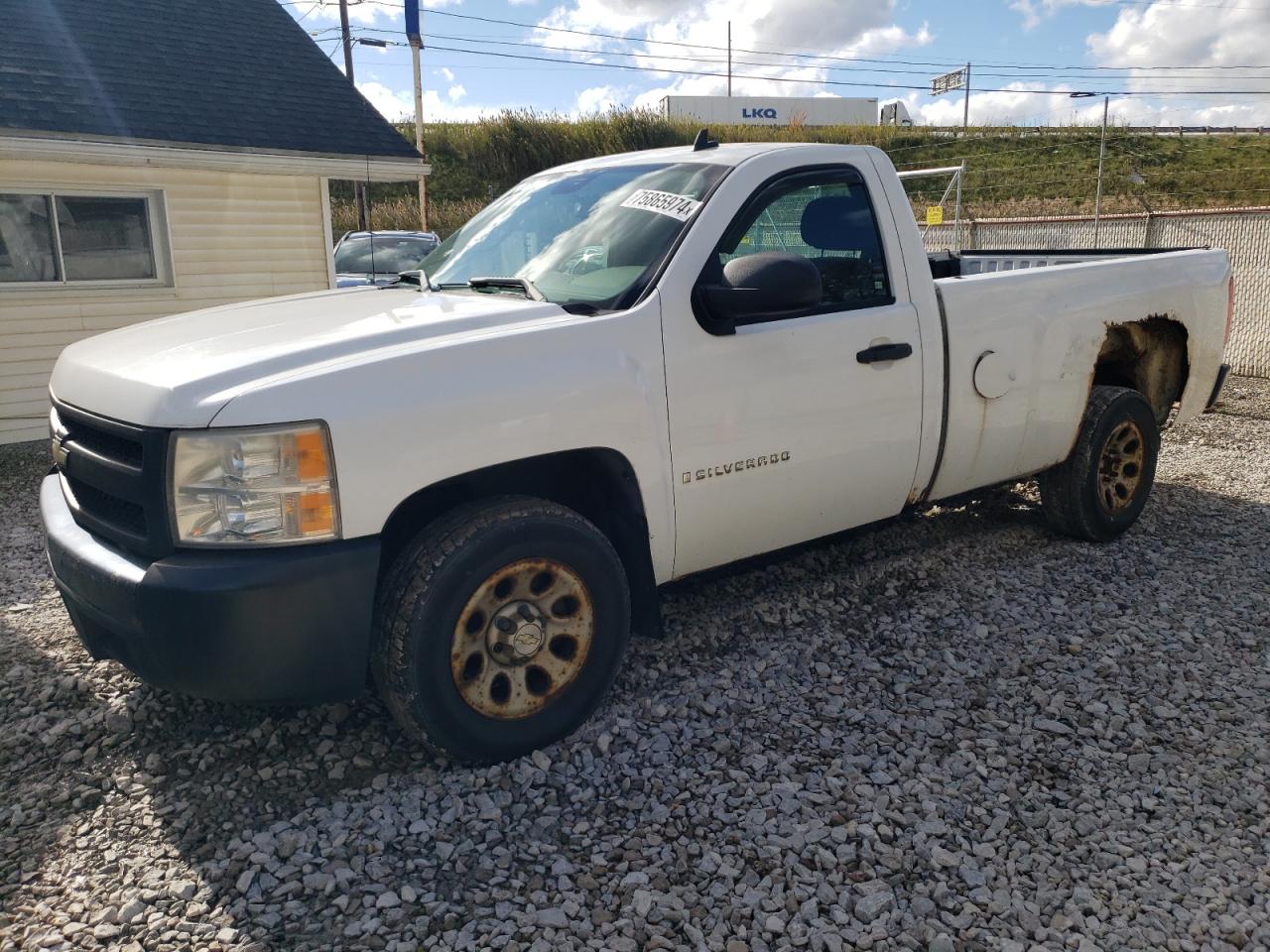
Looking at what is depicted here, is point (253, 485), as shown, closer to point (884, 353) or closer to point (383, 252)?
point (884, 353)

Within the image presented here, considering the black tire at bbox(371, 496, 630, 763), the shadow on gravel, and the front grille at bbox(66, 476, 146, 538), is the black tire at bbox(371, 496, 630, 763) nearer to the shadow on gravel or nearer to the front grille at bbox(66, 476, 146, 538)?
the shadow on gravel

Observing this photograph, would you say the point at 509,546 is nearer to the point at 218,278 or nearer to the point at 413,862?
the point at 413,862

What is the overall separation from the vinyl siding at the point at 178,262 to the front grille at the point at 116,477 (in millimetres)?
7065

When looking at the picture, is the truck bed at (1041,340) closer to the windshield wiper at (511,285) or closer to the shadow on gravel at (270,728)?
the shadow on gravel at (270,728)

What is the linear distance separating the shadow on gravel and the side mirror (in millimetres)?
1055

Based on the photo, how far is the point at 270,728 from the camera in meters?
3.54

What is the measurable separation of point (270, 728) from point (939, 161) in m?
40.0

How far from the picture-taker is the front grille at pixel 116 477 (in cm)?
281

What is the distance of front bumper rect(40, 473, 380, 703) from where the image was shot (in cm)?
274

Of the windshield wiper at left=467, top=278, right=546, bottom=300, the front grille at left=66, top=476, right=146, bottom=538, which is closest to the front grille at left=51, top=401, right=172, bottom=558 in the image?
the front grille at left=66, top=476, right=146, bottom=538

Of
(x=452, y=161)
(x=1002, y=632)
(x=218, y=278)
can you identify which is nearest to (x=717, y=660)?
(x=1002, y=632)

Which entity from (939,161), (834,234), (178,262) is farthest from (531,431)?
(939,161)

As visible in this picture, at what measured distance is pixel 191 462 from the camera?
277 cm

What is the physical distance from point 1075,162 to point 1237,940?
38335 mm
